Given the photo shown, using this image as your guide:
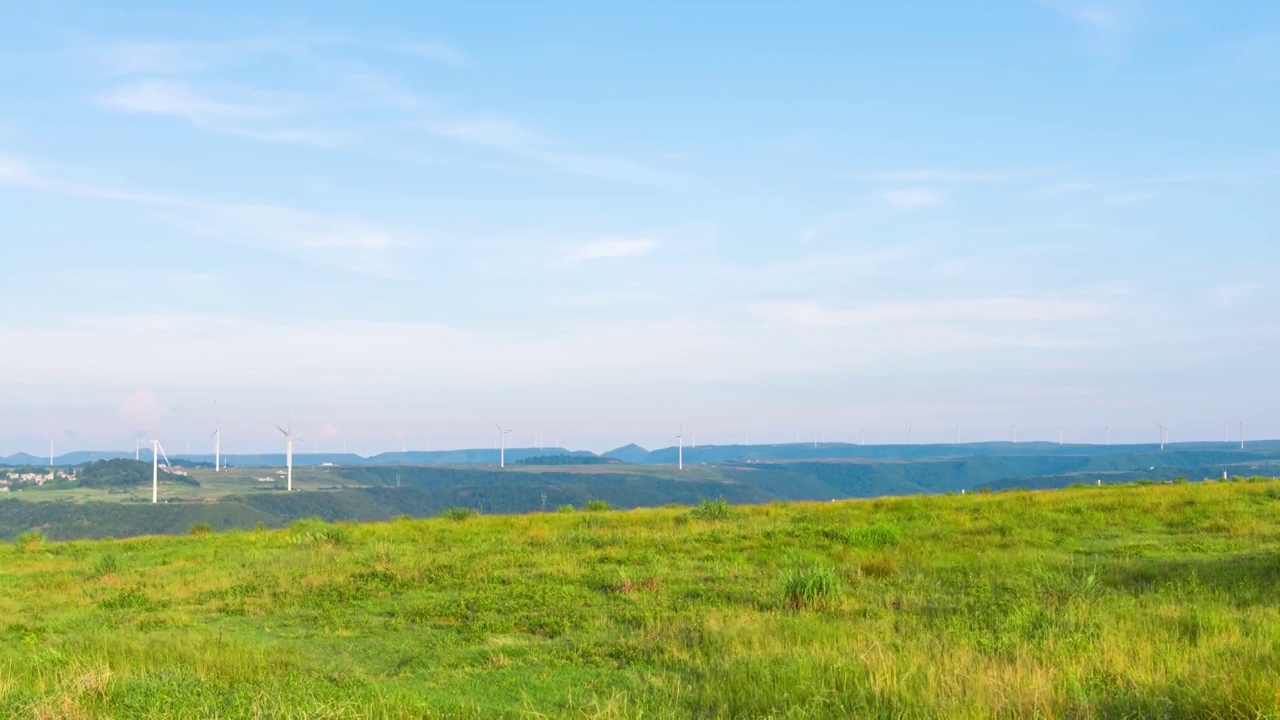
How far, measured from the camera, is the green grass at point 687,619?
968 cm

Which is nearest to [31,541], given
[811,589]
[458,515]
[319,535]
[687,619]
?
[319,535]

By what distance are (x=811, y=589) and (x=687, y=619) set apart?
2444 mm

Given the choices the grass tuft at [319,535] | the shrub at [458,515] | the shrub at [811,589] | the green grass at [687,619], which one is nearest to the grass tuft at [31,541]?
the green grass at [687,619]

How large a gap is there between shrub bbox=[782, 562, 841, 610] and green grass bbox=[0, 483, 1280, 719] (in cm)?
5

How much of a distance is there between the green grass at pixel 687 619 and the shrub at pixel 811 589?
0.17 ft

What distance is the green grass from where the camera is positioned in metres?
9.68

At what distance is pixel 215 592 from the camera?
21.6 metres

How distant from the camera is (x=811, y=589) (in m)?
17.1

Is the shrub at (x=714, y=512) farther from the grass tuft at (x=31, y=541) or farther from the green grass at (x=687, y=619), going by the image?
the grass tuft at (x=31, y=541)

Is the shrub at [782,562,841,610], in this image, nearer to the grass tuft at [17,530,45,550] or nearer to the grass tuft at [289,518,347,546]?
the grass tuft at [289,518,347,546]

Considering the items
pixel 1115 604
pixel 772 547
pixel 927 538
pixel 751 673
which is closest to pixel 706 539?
pixel 772 547

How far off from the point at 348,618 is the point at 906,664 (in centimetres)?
1143

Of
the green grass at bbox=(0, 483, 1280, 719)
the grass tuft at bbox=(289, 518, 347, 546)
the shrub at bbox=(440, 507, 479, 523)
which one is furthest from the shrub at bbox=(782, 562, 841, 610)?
the shrub at bbox=(440, 507, 479, 523)

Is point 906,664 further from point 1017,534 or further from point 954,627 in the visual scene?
point 1017,534
